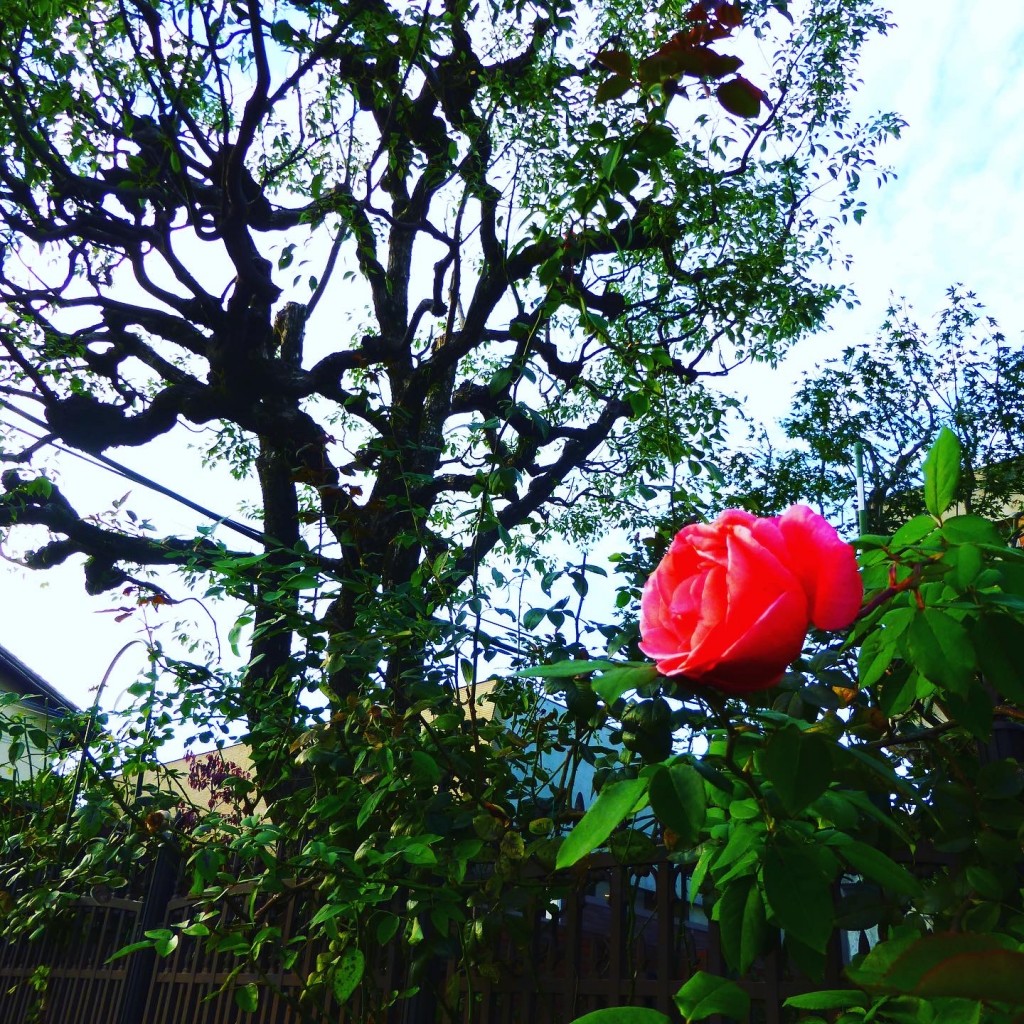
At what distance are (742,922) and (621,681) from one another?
1.51ft

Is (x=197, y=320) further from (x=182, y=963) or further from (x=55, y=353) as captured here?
(x=182, y=963)

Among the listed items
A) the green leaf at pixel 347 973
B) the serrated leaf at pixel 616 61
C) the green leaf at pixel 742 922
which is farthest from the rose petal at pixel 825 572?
the green leaf at pixel 347 973

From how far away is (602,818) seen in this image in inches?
34.2

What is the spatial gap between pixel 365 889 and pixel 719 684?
1431 mm

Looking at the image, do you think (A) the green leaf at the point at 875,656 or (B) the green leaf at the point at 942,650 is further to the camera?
(A) the green leaf at the point at 875,656

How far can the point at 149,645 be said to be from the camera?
341 centimetres

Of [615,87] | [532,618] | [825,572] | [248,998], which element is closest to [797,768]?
[825,572]

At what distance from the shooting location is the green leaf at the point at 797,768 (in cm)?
86

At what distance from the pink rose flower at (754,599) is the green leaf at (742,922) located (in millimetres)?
514

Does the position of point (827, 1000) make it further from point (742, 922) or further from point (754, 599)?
point (754, 599)

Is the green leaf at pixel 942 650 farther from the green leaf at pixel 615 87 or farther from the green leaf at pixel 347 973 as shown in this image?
the green leaf at pixel 347 973

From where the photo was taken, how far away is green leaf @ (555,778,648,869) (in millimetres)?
818

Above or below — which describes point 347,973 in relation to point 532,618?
below

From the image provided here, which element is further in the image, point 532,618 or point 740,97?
point 532,618
